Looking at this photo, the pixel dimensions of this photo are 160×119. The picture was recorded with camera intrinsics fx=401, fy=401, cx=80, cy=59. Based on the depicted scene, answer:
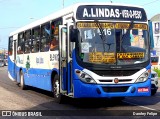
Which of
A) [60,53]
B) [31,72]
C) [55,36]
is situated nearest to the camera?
[60,53]

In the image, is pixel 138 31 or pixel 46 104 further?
pixel 46 104

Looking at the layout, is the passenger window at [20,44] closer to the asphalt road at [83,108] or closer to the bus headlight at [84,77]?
the asphalt road at [83,108]

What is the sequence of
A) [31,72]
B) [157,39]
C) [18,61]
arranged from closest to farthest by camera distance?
[31,72], [18,61], [157,39]

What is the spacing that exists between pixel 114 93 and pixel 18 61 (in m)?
10.2

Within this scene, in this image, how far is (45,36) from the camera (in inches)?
603

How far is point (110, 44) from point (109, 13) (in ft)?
3.40

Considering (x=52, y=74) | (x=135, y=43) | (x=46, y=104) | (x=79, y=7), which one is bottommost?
(x=46, y=104)

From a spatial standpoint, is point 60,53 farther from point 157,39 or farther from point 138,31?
point 157,39

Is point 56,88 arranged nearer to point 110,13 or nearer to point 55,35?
point 55,35

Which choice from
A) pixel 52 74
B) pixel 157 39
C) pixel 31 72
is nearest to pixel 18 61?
pixel 31 72

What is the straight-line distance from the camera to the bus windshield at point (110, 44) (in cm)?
1179

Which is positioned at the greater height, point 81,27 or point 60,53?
point 81,27

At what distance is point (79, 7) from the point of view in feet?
40.0

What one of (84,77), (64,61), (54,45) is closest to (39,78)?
(54,45)
